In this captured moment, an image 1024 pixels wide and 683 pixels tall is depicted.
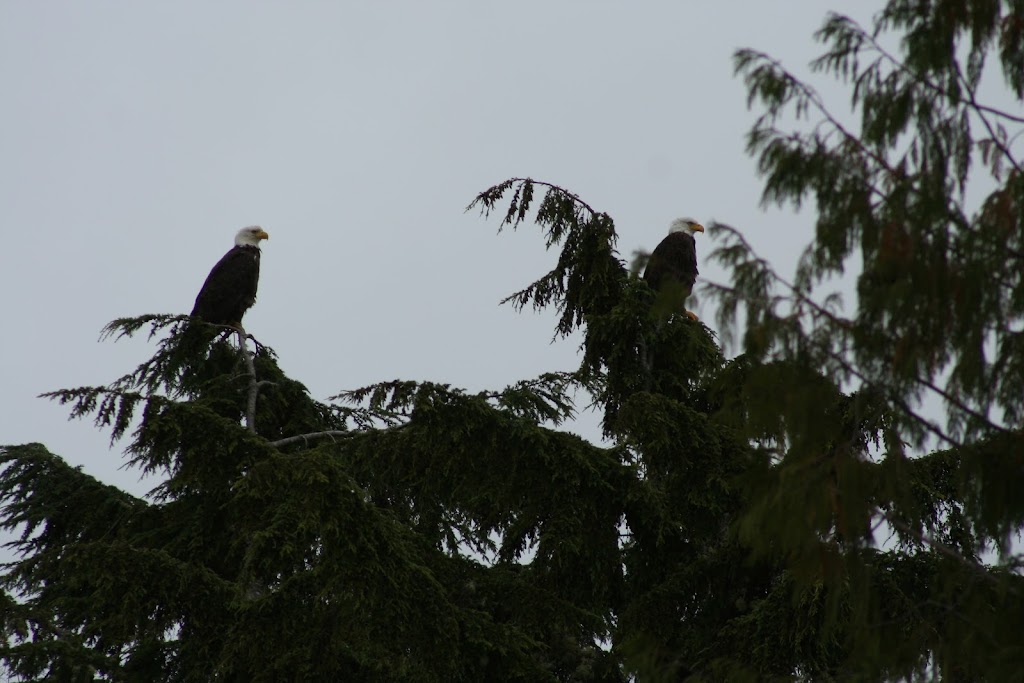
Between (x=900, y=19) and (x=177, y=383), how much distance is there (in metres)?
5.64

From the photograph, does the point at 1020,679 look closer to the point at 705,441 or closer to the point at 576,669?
the point at 705,441

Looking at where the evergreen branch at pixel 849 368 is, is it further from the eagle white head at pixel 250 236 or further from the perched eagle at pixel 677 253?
the eagle white head at pixel 250 236

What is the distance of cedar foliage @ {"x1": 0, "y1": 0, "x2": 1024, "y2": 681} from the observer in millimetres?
3193

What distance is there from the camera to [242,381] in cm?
738

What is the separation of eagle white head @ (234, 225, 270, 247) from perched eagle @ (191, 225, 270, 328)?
0.45 m

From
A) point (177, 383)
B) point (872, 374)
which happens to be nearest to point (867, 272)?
point (872, 374)

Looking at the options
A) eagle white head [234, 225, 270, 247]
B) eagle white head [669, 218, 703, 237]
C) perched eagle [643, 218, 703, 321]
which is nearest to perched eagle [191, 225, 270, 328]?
eagle white head [234, 225, 270, 247]

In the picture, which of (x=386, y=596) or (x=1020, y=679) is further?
(x=386, y=596)

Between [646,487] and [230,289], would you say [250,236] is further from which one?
[646,487]

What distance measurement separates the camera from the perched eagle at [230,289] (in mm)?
9914

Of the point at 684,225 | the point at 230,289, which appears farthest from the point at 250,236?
the point at 684,225

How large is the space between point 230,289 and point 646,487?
19.3 feet

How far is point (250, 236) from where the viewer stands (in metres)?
11.1

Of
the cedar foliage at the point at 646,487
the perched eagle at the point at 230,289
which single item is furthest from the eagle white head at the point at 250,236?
the cedar foliage at the point at 646,487
